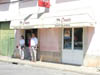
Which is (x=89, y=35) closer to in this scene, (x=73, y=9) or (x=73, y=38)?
(x=73, y=38)

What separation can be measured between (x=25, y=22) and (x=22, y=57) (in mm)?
2851

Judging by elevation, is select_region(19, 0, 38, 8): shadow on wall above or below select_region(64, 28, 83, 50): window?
above

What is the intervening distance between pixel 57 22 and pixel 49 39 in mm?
2393

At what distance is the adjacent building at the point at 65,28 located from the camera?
13.5 meters

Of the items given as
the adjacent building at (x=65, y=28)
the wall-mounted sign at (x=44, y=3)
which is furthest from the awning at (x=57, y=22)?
the wall-mounted sign at (x=44, y=3)

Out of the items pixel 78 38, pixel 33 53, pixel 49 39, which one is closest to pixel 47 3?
pixel 49 39

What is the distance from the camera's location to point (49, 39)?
16203mm

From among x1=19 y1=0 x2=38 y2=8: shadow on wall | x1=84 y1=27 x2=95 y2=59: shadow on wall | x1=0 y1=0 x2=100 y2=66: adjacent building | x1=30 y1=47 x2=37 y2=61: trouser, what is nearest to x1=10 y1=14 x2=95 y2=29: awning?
x1=0 y1=0 x2=100 y2=66: adjacent building

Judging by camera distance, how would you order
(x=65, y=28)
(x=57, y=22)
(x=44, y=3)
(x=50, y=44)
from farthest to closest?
(x=50, y=44) → (x=44, y=3) → (x=65, y=28) → (x=57, y=22)

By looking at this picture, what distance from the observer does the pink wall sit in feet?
51.7

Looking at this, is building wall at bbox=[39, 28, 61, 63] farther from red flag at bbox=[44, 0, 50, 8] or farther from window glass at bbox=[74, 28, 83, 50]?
red flag at bbox=[44, 0, 50, 8]

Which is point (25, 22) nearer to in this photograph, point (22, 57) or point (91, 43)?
point (22, 57)

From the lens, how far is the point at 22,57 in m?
17.5

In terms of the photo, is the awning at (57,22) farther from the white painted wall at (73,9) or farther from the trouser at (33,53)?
the trouser at (33,53)
